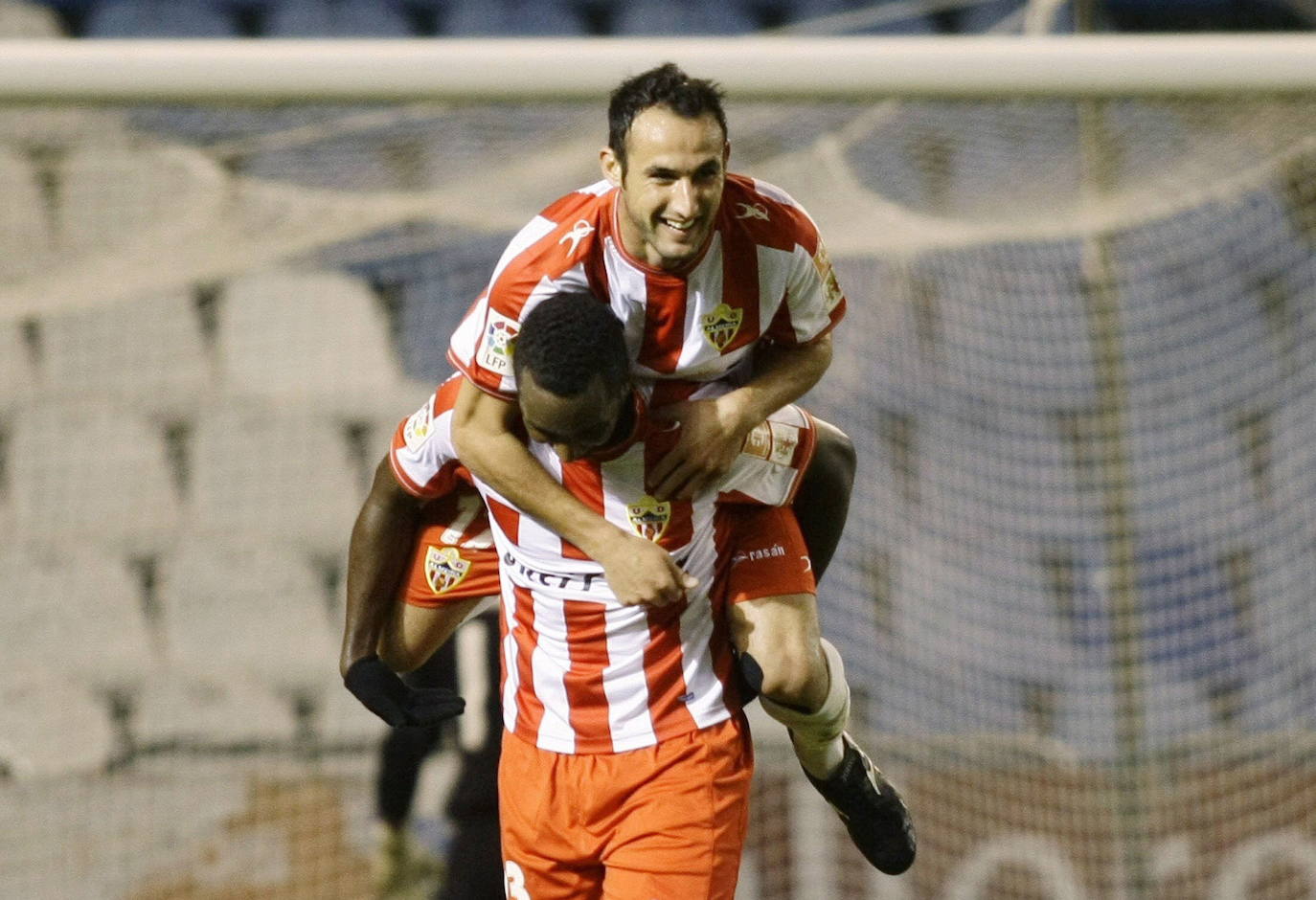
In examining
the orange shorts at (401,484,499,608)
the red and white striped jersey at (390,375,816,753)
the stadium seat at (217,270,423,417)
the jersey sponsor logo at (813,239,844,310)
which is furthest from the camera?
the stadium seat at (217,270,423,417)

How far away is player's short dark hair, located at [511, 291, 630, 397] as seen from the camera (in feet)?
6.61

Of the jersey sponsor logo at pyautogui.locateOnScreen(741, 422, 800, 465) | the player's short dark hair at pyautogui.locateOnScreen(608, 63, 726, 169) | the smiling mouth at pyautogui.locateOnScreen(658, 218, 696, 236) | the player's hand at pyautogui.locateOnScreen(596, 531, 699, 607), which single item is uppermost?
the player's short dark hair at pyautogui.locateOnScreen(608, 63, 726, 169)

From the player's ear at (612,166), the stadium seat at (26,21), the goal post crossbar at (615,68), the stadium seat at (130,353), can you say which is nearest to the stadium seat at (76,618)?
the stadium seat at (130,353)

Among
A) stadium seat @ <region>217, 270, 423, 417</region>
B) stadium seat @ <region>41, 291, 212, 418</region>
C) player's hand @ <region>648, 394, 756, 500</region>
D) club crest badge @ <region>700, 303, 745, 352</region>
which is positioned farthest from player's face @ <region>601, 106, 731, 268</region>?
stadium seat @ <region>41, 291, 212, 418</region>

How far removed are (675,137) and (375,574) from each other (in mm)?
958

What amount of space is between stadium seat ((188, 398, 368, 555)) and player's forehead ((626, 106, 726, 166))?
3174 millimetres

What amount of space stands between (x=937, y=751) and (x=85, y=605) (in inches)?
105

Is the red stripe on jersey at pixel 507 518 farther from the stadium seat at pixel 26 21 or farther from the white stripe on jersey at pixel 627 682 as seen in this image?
the stadium seat at pixel 26 21

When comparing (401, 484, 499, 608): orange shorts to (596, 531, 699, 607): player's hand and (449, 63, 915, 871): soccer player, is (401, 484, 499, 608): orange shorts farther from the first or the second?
(596, 531, 699, 607): player's hand

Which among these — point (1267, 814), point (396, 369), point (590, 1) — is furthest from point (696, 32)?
point (1267, 814)

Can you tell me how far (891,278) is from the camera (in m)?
4.63

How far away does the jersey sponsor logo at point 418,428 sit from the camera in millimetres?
2496

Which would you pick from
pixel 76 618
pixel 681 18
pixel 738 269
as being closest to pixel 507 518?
pixel 738 269

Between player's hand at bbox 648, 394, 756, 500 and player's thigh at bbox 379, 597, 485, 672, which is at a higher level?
player's hand at bbox 648, 394, 756, 500
